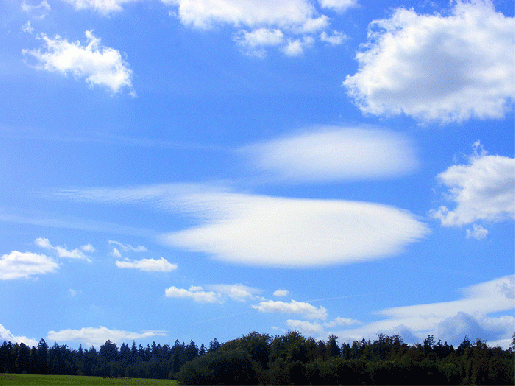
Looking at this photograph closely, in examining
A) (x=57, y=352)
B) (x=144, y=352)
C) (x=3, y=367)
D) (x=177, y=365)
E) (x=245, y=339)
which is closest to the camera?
(x=245, y=339)

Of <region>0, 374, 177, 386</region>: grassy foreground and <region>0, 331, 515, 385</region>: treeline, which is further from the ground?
<region>0, 331, 515, 385</region>: treeline

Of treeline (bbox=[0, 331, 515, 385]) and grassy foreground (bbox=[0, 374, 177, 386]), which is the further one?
grassy foreground (bbox=[0, 374, 177, 386])

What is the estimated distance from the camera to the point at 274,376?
6116cm

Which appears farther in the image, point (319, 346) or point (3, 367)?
point (3, 367)

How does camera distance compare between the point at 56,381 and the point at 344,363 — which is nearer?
the point at 344,363

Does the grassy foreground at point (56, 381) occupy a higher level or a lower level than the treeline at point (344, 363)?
lower

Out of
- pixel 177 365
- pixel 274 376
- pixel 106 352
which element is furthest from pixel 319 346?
pixel 106 352

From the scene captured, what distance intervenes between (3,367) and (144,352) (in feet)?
172

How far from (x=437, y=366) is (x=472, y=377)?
4050mm

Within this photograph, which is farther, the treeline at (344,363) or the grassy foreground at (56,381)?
the grassy foreground at (56,381)

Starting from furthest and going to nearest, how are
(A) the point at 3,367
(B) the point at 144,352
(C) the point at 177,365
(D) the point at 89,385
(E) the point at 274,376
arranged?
(B) the point at 144,352, (A) the point at 3,367, (C) the point at 177,365, (D) the point at 89,385, (E) the point at 274,376

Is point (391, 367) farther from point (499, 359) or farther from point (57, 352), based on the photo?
point (57, 352)

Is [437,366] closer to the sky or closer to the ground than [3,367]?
closer to the sky

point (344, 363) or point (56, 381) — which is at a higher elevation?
point (344, 363)
